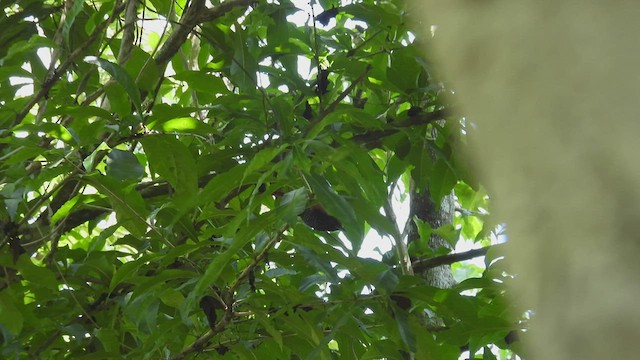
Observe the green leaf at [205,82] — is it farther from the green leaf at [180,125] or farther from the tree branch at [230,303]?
the tree branch at [230,303]

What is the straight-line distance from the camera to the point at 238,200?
4.56ft

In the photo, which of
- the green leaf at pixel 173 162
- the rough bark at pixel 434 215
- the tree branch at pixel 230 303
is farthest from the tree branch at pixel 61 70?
the rough bark at pixel 434 215

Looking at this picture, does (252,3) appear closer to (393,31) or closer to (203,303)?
(393,31)

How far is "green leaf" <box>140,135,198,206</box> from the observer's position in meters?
1.21

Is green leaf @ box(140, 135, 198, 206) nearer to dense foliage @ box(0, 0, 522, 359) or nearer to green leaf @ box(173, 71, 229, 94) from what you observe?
dense foliage @ box(0, 0, 522, 359)

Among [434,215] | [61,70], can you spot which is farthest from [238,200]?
[434,215]

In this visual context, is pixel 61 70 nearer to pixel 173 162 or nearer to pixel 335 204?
pixel 173 162

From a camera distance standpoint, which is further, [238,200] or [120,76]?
[238,200]

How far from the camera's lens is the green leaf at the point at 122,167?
4.09 ft

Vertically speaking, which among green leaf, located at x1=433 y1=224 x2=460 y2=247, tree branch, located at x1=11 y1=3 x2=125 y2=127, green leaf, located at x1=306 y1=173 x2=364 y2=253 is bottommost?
green leaf, located at x1=306 y1=173 x2=364 y2=253

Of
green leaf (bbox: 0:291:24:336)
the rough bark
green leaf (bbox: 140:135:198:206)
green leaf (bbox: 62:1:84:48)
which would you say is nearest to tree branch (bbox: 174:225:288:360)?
green leaf (bbox: 140:135:198:206)

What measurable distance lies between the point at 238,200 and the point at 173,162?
202 mm

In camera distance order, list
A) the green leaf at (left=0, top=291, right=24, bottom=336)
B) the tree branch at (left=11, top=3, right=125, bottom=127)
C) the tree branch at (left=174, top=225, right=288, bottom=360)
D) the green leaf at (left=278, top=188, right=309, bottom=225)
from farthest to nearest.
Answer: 1. the tree branch at (left=11, top=3, right=125, bottom=127)
2. the green leaf at (left=0, top=291, right=24, bottom=336)
3. the tree branch at (left=174, top=225, right=288, bottom=360)
4. the green leaf at (left=278, top=188, right=309, bottom=225)

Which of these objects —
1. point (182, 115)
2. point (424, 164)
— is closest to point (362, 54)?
point (424, 164)
